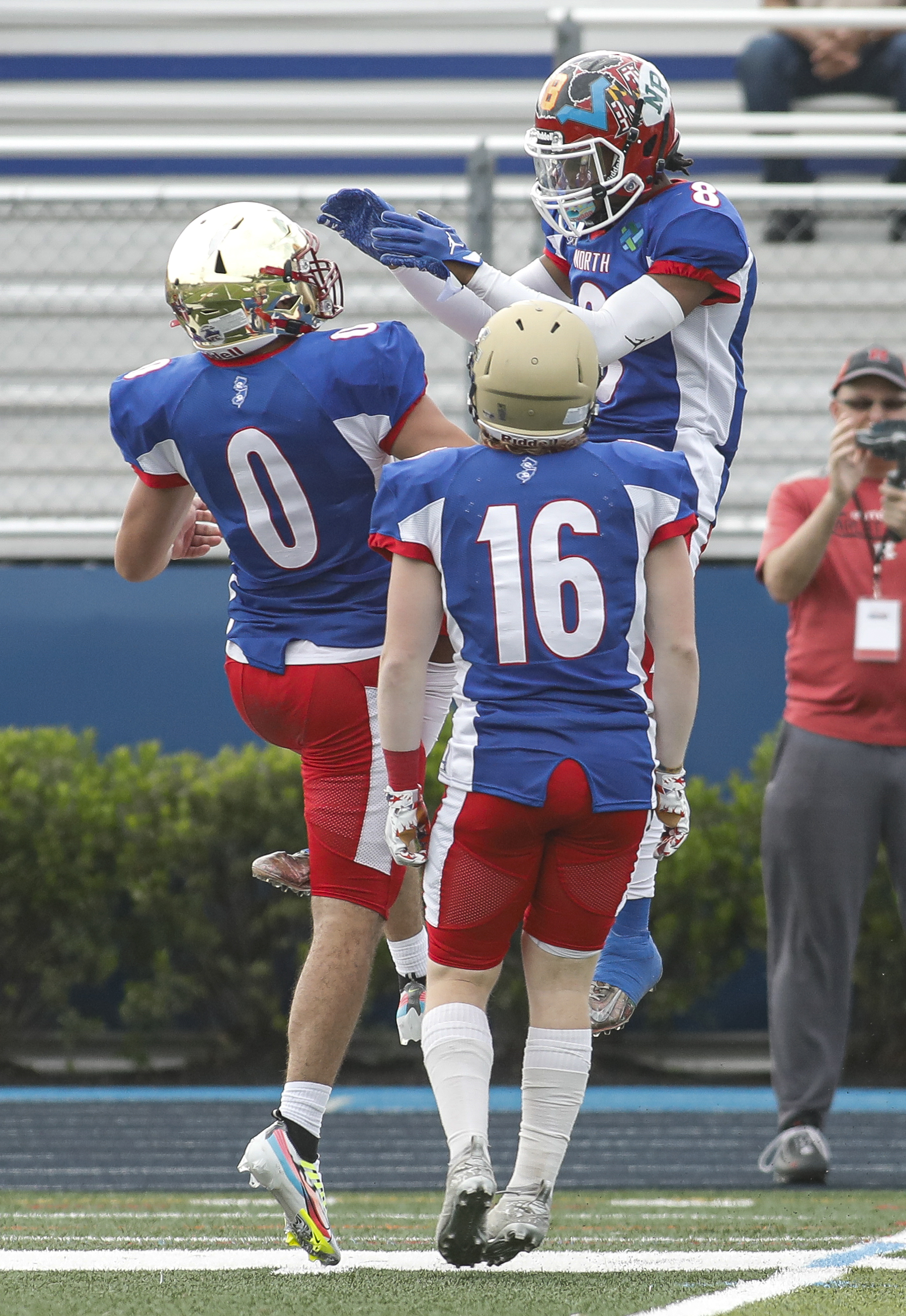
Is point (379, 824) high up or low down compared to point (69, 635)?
up

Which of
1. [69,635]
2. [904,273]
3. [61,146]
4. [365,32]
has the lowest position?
[69,635]

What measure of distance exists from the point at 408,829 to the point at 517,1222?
30.5 inches

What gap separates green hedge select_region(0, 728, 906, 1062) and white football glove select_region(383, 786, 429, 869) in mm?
4230

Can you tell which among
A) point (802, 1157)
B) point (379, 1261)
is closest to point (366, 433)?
point (379, 1261)

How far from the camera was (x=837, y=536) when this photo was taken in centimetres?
596

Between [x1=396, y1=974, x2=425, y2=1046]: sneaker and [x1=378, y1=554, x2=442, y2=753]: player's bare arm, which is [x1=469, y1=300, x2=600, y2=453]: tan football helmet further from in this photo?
[x1=396, y1=974, x2=425, y2=1046]: sneaker

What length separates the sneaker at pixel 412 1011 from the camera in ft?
14.0

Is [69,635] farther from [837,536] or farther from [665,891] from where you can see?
[837,536]

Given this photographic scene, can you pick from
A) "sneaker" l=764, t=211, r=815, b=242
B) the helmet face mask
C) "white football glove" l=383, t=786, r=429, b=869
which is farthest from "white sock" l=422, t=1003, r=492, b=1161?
"sneaker" l=764, t=211, r=815, b=242

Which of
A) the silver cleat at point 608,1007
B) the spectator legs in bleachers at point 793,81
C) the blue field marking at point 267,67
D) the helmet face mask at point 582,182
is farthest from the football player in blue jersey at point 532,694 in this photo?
the blue field marking at point 267,67

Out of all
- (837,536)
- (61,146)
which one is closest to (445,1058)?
(837,536)

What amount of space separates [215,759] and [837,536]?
3.43 metres

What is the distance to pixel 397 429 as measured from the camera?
3773 millimetres

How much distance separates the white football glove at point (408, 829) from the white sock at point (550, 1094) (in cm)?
43
